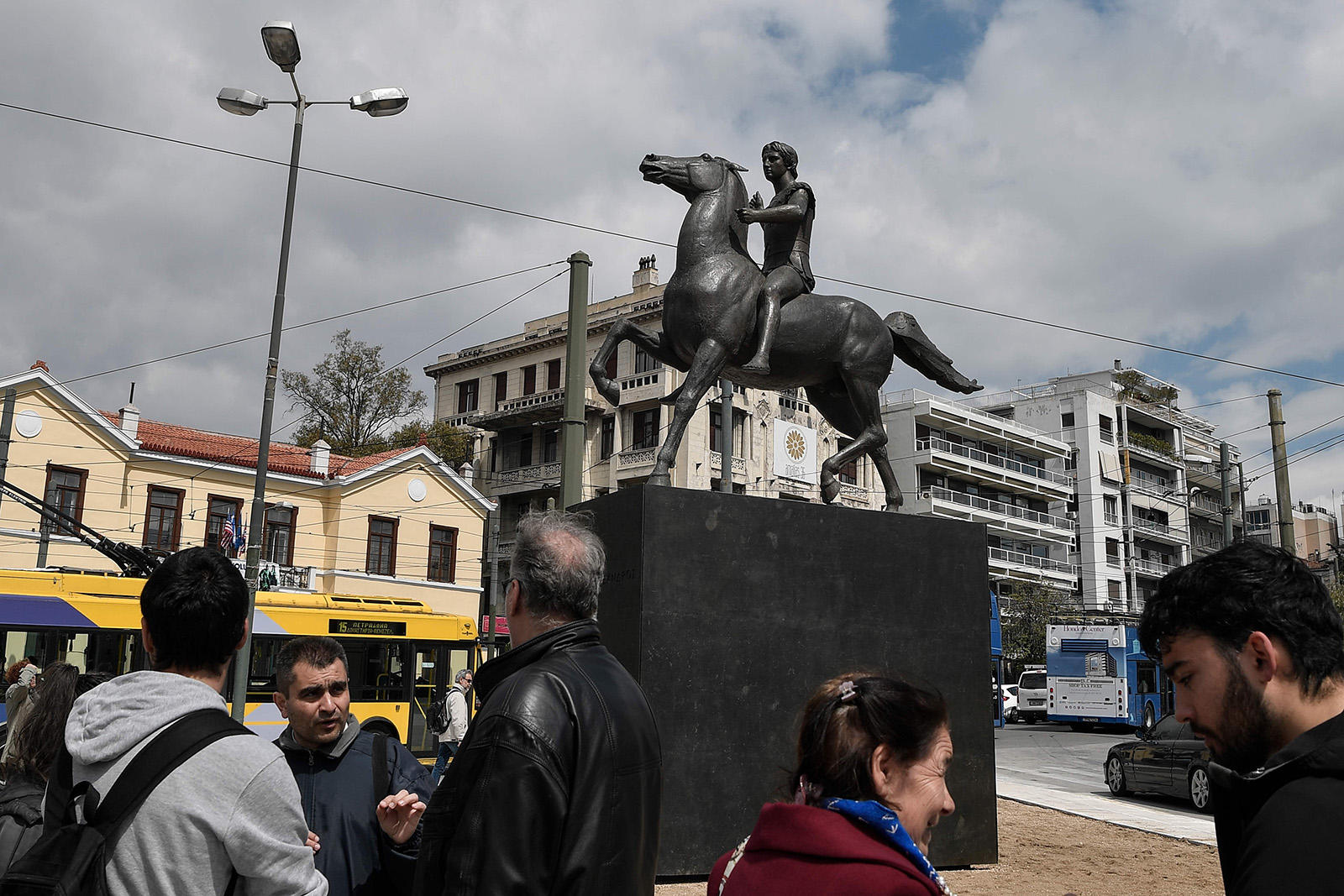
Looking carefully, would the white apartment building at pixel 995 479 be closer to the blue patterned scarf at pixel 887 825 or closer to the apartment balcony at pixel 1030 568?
the apartment balcony at pixel 1030 568

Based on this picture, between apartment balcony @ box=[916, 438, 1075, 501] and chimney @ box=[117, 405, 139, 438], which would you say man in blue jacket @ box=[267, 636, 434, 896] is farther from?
apartment balcony @ box=[916, 438, 1075, 501]

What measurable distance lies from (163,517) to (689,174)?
30.7 m

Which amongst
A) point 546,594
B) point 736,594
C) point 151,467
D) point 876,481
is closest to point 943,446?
point 876,481

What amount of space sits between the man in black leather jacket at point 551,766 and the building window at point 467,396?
50.6m

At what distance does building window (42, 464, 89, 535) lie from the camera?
32.3 metres

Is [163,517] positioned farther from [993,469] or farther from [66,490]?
[993,469]

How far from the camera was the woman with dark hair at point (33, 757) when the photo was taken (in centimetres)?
356

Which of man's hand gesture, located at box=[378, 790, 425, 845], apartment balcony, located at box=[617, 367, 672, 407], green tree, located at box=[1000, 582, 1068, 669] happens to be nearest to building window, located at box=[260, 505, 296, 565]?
apartment balcony, located at box=[617, 367, 672, 407]

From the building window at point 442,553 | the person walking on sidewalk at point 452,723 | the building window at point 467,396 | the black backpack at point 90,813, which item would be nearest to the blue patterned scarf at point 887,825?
the black backpack at point 90,813

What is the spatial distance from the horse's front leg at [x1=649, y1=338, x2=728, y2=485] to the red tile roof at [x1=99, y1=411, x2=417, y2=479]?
1204 inches

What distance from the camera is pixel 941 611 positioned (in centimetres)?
863

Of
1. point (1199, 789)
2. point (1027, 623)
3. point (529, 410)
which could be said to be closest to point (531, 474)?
point (529, 410)

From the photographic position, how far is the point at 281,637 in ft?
74.6

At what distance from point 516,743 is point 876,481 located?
52477 millimetres
